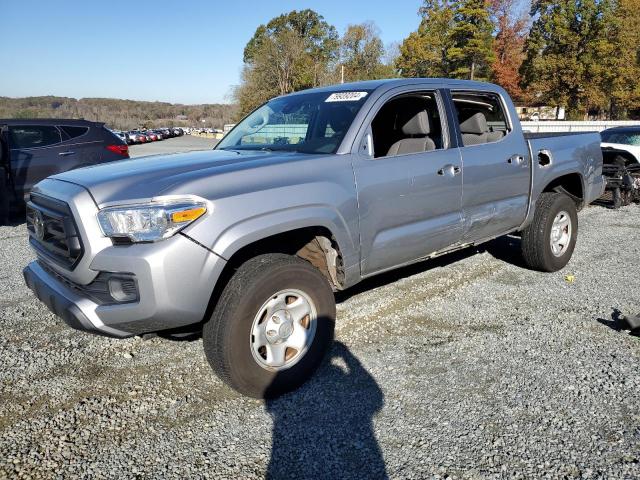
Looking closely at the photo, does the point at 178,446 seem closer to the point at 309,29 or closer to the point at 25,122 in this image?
the point at 25,122

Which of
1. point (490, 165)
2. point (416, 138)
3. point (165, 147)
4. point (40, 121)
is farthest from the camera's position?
point (165, 147)

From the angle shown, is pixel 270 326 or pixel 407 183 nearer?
pixel 270 326

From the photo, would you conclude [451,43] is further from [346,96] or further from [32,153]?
[346,96]

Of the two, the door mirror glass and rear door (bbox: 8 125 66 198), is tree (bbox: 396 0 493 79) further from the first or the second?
the door mirror glass

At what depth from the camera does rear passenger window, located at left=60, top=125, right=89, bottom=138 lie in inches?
344

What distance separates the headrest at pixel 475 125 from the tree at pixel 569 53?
3510 cm

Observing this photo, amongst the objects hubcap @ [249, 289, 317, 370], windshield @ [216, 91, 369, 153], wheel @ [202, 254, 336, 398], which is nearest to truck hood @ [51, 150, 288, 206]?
windshield @ [216, 91, 369, 153]

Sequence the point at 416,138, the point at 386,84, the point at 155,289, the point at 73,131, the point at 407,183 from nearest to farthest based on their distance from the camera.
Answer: the point at 155,289, the point at 407,183, the point at 386,84, the point at 416,138, the point at 73,131

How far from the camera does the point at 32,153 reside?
823 centimetres

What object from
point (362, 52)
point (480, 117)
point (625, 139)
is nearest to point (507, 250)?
point (480, 117)

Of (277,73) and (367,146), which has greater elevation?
(277,73)

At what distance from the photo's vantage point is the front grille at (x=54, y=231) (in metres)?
2.76

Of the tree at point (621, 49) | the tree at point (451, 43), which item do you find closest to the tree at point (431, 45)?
the tree at point (451, 43)

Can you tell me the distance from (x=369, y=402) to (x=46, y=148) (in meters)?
7.73
